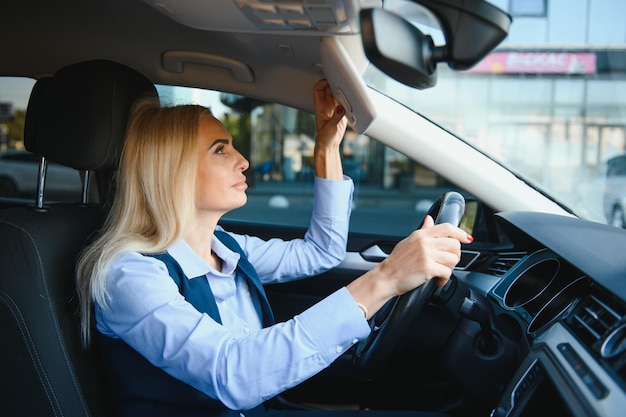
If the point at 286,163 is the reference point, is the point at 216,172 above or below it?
above

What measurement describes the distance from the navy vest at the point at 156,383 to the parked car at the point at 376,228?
7 cm

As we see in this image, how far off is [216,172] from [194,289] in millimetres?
312

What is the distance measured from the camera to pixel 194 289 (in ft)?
4.42

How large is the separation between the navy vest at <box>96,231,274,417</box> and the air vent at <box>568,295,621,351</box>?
0.74 m

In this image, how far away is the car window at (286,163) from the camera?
80.4 inches

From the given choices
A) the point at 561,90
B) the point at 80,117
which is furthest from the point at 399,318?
the point at 561,90

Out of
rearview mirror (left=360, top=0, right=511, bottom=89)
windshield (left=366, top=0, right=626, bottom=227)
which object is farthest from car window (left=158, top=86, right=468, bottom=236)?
windshield (left=366, top=0, right=626, bottom=227)

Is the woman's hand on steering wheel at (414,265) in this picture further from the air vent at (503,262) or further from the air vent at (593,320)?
the air vent at (503,262)

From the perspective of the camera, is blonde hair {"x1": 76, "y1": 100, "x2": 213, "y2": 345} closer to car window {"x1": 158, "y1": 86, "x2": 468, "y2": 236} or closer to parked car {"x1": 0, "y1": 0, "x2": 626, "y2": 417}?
parked car {"x1": 0, "y1": 0, "x2": 626, "y2": 417}

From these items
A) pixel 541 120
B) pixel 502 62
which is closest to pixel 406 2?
pixel 502 62

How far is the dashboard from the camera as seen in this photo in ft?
3.33

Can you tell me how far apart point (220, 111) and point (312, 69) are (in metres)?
0.37

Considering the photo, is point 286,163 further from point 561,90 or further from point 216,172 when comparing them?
point 561,90

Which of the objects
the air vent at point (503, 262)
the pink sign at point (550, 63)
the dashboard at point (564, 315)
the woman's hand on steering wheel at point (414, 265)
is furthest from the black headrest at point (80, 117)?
the pink sign at point (550, 63)
